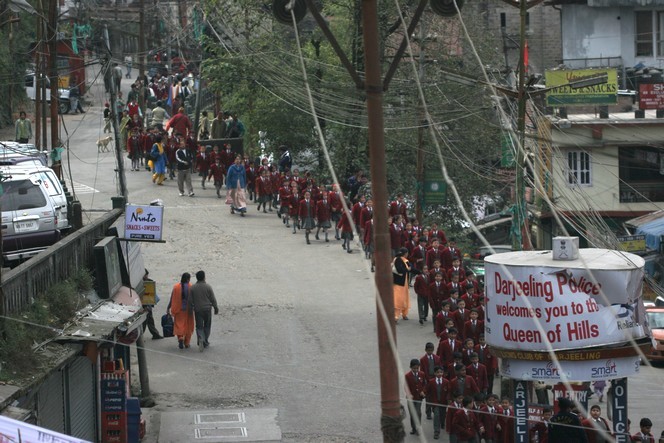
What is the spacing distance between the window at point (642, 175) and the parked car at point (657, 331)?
1514 centimetres

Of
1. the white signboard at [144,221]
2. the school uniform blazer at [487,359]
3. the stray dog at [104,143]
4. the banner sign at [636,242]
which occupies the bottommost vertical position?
the school uniform blazer at [487,359]

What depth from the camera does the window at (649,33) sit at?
5281cm

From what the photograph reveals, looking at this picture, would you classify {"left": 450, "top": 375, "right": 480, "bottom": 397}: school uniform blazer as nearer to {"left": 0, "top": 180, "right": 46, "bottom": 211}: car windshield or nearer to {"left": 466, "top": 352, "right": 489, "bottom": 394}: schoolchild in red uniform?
{"left": 466, "top": 352, "right": 489, "bottom": 394}: schoolchild in red uniform

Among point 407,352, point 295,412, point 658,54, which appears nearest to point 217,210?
point 407,352

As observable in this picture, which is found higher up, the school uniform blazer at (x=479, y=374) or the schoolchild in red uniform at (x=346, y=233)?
the schoolchild in red uniform at (x=346, y=233)

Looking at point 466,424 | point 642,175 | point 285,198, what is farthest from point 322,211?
point 642,175

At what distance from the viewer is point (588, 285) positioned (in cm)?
1454

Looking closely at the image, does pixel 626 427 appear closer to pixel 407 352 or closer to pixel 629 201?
pixel 407 352

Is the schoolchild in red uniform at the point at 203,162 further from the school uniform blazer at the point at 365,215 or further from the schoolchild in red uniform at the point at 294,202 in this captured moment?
the school uniform blazer at the point at 365,215

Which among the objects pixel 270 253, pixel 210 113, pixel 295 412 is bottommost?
pixel 295 412

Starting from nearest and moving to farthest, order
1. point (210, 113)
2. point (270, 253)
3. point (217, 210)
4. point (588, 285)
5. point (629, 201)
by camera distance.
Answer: point (588, 285)
point (270, 253)
point (217, 210)
point (629, 201)
point (210, 113)

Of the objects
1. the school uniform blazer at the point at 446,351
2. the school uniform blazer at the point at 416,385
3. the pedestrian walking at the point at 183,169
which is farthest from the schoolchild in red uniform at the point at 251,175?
the school uniform blazer at the point at 416,385

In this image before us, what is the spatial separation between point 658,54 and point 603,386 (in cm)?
3635

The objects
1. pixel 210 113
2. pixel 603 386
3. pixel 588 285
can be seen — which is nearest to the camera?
pixel 588 285
